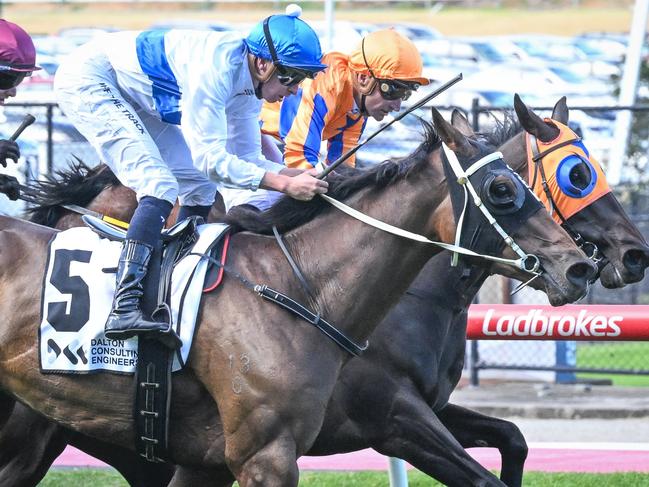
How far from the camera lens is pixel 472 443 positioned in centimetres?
547

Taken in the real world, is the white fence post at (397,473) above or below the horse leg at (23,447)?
below

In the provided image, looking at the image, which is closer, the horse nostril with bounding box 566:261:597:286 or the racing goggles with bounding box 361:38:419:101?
the horse nostril with bounding box 566:261:597:286

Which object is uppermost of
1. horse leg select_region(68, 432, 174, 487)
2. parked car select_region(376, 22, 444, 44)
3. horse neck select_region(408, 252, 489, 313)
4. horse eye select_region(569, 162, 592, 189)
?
horse eye select_region(569, 162, 592, 189)

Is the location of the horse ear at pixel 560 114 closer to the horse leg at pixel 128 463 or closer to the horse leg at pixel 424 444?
the horse leg at pixel 424 444

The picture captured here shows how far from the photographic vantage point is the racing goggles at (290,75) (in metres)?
4.34

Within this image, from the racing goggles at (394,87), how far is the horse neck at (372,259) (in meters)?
1.25

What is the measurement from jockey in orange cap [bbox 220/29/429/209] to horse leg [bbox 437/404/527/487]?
1.28m

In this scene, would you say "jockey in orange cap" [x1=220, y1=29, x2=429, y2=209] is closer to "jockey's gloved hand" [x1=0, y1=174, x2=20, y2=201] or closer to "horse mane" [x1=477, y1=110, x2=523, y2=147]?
"horse mane" [x1=477, y1=110, x2=523, y2=147]

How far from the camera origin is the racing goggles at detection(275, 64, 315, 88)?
171 inches

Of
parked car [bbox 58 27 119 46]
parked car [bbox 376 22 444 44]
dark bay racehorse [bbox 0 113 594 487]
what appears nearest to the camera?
dark bay racehorse [bbox 0 113 594 487]

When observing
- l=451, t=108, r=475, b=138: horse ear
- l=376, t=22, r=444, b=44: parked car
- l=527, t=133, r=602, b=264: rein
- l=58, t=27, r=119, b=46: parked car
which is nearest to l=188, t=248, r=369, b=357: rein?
l=451, t=108, r=475, b=138: horse ear

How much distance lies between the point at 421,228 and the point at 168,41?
47.2 inches

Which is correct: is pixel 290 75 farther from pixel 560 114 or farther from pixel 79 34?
pixel 79 34

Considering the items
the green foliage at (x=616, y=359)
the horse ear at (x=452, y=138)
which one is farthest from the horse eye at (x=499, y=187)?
the green foliage at (x=616, y=359)
